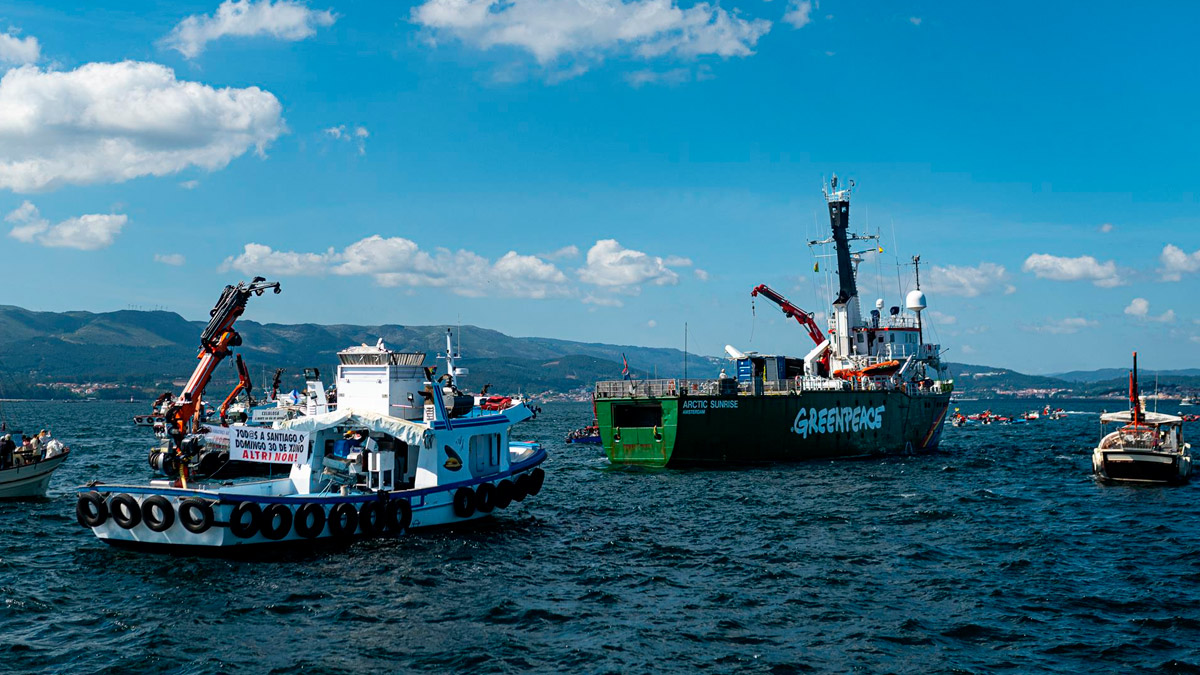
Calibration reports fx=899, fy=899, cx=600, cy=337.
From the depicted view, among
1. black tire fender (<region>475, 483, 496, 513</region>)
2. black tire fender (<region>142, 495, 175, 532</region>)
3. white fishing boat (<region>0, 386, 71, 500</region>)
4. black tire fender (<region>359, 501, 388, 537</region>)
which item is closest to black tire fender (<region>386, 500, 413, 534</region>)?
black tire fender (<region>359, 501, 388, 537</region>)

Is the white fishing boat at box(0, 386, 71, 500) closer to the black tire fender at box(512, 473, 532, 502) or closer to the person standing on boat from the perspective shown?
the person standing on boat

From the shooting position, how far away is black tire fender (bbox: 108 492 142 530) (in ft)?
84.9

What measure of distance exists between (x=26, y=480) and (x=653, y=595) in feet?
104

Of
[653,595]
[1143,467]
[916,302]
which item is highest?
[916,302]

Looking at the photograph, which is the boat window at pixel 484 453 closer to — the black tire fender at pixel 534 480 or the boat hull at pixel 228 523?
the black tire fender at pixel 534 480

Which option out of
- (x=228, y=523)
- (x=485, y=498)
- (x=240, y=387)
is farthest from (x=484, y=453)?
(x=240, y=387)

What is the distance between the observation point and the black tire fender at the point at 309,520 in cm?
2705

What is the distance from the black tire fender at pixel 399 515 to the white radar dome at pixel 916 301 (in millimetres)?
52477

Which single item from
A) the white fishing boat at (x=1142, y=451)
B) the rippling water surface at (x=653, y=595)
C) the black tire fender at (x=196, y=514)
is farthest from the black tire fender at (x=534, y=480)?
the white fishing boat at (x=1142, y=451)

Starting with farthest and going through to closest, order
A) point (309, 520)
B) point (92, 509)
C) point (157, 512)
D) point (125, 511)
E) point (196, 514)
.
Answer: point (309, 520)
point (92, 509)
point (125, 511)
point (157, 512)
point (196, 514)

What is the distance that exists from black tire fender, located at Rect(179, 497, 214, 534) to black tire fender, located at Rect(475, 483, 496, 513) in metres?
9.56

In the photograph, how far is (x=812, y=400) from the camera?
55188mm

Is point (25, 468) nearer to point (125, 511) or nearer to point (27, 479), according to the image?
point (27, 479)

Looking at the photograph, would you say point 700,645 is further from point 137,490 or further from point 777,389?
point 777,389
